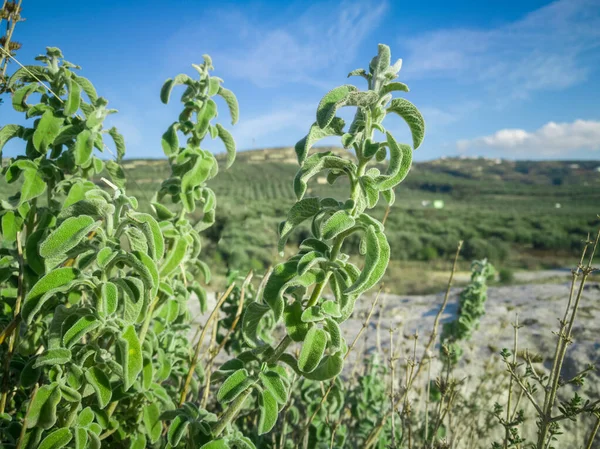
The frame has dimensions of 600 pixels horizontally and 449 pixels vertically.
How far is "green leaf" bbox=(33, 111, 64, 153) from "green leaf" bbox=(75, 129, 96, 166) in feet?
0.48

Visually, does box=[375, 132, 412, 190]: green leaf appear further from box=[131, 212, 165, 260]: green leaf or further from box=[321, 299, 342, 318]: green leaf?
box=[131, 212, 165, 260]: green leaf

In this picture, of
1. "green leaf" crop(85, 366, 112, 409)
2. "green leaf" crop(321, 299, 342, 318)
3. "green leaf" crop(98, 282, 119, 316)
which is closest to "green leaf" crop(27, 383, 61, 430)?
"green leaf" crop(85, 366, 112, 409)

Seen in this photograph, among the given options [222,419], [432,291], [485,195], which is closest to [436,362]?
[222,419]

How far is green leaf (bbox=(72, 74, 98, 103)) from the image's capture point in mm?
2309

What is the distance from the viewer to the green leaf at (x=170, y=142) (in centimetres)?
232

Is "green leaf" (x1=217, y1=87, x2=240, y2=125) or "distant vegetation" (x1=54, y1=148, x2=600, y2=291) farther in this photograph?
"distant vegetation" (x1=54, y1=148, x2=600, y2=291)

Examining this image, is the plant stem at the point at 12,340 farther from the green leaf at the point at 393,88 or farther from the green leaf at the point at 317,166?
the green leaf at the point at 393,88

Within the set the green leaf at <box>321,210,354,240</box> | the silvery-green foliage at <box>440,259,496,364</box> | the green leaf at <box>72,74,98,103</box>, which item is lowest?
the silvery-green foliage at <box>440,259,496,364</box>

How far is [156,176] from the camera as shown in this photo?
5445mm

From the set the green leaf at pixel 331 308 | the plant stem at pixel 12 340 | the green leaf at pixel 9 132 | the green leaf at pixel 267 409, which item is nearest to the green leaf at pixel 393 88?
the green leaf at pixel 331 308

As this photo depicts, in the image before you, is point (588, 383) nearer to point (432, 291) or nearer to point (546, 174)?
point (432, 291)

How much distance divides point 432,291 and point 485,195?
5283 centimetres

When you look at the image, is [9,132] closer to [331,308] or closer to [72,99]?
[72,99]

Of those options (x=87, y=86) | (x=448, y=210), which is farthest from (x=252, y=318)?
(x=448, y=210)
